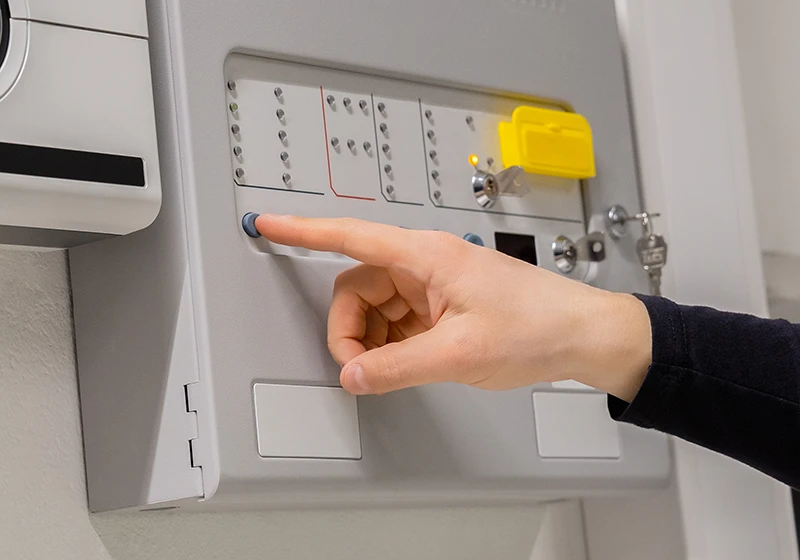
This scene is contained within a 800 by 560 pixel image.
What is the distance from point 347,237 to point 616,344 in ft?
0.69

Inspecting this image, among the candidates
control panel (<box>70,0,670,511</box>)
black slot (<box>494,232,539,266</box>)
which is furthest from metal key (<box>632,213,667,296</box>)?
black slot (<box>494,232,539,266</box>)

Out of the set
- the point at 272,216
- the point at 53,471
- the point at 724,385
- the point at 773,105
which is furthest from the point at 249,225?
the point at 773,105

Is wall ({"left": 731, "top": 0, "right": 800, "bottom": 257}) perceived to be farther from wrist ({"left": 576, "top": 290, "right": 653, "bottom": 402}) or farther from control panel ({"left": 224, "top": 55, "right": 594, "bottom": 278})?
wrist ({"left": 576, "top": 290, "right": 653, "bottom": 402})

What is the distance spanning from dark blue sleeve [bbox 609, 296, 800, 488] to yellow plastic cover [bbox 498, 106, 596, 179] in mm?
191

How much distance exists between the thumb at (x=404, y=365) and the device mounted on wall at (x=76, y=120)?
0.58 feet

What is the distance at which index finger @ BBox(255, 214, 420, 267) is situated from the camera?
768mm

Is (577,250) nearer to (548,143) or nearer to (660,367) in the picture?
(548,143)

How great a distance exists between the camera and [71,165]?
2.37ft

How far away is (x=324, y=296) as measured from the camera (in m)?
0.82

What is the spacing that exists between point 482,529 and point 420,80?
0.47 meters

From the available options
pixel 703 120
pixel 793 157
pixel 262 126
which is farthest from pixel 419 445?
pixel 793 157

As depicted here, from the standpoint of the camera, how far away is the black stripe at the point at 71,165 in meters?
0.69

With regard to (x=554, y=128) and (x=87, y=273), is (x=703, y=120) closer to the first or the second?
(x=554, y=128)

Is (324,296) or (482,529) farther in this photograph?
(482,529)
